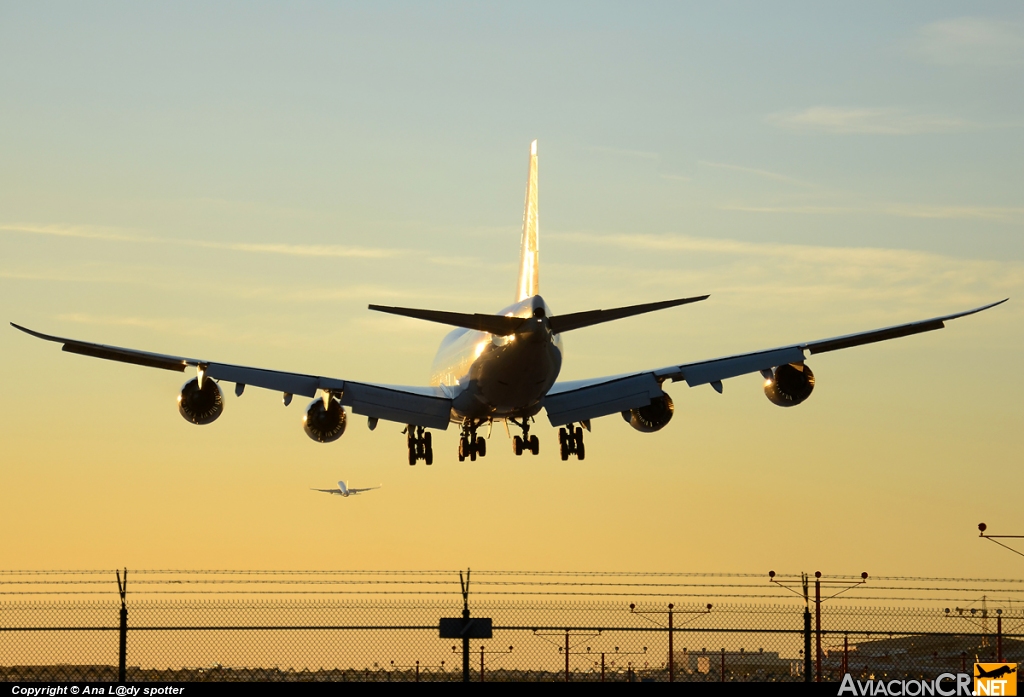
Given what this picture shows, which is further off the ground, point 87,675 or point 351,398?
point 351,398

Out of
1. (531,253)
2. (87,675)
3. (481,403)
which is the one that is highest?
(531,253)

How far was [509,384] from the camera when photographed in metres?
44.7

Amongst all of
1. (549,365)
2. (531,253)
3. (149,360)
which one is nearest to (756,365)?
(549,365)

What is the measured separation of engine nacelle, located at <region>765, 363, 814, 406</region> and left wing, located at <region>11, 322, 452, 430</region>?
36.0 feet

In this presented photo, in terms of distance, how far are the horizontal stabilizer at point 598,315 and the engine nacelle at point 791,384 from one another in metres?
8.21

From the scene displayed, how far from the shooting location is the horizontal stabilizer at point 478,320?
39.5 metres

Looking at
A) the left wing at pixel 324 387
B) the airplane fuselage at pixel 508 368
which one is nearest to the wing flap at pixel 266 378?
the left wing at pixel 324 387

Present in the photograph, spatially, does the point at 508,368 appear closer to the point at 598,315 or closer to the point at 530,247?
the point at 598,315

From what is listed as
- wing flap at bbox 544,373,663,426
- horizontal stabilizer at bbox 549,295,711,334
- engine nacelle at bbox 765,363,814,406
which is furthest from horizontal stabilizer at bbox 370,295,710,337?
engine nacelle at bbox 765,363,814,406

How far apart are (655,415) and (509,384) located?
32.4ft

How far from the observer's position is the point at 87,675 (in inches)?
1347

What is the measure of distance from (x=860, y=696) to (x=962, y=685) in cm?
213

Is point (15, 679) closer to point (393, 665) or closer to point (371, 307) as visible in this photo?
point (393, 665)

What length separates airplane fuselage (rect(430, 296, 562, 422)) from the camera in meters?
A: 42.2
